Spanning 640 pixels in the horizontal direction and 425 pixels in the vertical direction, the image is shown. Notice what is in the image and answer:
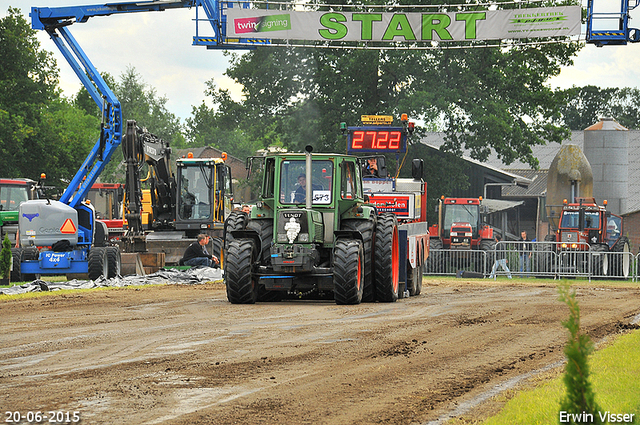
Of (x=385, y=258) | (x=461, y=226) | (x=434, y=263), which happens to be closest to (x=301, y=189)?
(x=385, y=258)

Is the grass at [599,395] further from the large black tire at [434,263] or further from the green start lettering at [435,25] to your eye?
the large black tire at [434,263]

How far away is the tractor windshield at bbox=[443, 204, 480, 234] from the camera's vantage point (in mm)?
39156

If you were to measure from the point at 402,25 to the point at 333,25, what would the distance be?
7.23 feet

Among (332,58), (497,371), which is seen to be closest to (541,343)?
(497,371)

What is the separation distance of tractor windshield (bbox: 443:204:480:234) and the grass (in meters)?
29.8

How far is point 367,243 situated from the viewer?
15586mm

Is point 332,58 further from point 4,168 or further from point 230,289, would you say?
point 230,289

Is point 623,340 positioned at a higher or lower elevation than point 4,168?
lower

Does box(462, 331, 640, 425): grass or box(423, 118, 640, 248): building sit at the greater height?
box(423, 118, 640, 248): building

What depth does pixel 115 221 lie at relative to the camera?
30.5 m

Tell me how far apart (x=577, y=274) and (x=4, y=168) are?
98.6ft

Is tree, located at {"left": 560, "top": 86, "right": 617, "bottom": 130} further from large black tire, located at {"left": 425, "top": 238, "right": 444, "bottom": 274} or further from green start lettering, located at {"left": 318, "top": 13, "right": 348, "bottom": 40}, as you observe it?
green start lettering, located at {"left": 318, "top": 13, "right": 348, "bottom": 40}

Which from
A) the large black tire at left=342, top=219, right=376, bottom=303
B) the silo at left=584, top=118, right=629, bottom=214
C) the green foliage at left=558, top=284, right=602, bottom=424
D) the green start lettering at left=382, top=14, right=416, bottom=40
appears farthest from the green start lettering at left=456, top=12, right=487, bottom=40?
the silo at left=584, top=118, right=629, bottom=214

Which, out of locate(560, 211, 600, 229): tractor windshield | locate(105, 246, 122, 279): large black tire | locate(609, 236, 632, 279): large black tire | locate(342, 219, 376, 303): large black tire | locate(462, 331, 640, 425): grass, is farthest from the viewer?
locate(560, 211, 600, 229): tractor windshield
